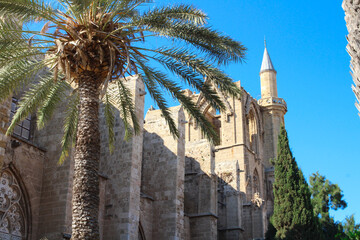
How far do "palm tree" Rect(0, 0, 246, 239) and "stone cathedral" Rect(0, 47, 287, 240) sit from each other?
1341 mm

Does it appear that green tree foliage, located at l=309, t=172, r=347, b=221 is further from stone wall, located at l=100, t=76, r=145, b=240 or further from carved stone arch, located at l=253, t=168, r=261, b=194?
stone wall, located at l=100, t=76, r=145, b=240

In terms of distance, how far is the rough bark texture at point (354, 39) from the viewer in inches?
154

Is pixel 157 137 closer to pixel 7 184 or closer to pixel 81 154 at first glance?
pixel 7 184

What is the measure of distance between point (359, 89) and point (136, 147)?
12765 mm

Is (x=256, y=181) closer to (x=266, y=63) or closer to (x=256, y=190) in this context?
(x=256, y=190)

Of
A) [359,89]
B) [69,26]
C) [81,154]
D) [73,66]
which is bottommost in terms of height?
[359,89]

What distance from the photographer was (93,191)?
9.12m

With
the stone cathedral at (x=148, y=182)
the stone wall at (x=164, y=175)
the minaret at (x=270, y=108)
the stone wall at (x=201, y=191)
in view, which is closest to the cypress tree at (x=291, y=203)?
the stone wall at (x=201, y=191)

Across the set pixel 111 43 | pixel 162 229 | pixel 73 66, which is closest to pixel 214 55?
pixel 111 43

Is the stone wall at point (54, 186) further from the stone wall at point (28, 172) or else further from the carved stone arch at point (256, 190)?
the carved stone arch at point (256, 190)

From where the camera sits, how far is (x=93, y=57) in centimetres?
972

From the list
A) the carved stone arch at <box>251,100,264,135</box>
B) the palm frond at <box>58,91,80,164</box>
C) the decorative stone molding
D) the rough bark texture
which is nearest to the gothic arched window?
the palm frond at <box>58,91,80,164</box>

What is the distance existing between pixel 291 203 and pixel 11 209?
1104 cm

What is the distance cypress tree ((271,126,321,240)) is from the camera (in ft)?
62.5
